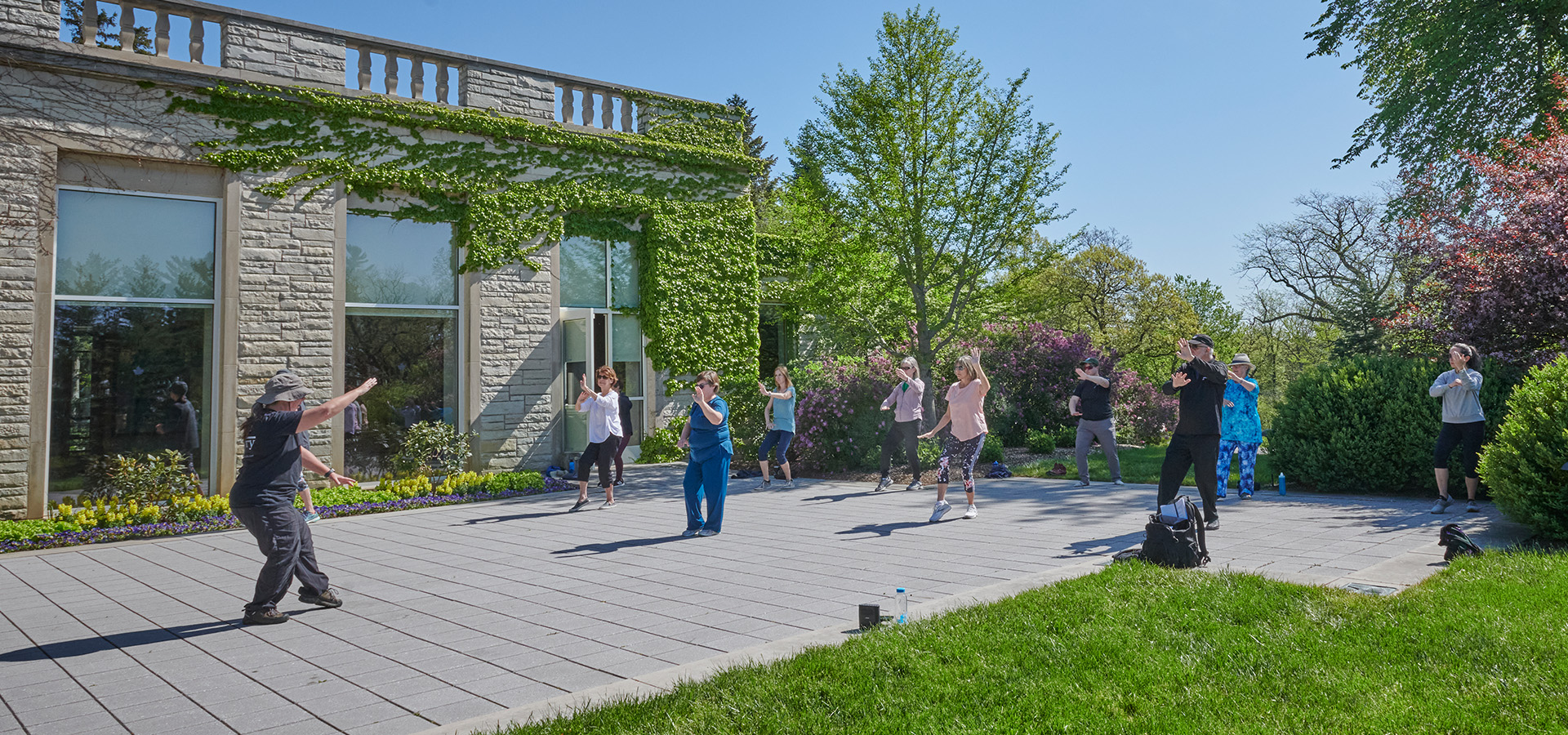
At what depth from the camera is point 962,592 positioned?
611cm

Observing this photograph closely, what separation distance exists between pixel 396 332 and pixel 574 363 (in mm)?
2832

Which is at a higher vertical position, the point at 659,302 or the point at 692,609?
the point at 659,302

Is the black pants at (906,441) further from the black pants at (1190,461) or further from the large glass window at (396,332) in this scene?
the large glass window at (396,332)

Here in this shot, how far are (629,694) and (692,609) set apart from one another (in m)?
1.84

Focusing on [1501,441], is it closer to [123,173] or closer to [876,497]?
[876,497]

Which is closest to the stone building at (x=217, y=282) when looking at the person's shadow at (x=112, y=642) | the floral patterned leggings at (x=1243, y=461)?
the person's shadow at (x=112, y=642)

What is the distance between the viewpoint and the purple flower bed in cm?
923

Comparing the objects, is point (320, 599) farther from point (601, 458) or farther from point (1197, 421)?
point (1197, 421)

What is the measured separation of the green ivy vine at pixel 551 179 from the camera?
41.3ft

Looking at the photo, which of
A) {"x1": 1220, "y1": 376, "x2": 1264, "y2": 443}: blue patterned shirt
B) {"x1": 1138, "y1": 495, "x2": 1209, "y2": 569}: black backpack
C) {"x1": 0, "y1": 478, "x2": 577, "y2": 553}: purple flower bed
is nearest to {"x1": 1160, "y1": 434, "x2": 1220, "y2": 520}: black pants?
{"x1": 1138, "y1": 495, "x2": 1209, "y2": 569}: black backpack

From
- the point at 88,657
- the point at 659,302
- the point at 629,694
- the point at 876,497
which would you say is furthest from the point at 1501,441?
the point at 659,302

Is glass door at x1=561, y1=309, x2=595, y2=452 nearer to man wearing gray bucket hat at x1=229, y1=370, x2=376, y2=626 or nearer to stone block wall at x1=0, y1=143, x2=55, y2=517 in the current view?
stone block wall at x1=0, y1=143, x2=55, y2=517

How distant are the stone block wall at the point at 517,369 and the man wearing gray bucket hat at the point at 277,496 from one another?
26.4 ft

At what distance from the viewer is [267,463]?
5.97 metres
